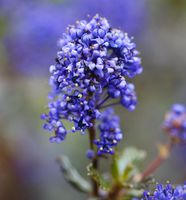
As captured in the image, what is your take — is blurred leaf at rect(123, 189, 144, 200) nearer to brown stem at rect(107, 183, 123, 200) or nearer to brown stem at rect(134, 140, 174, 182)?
brown stem at rect(107, 183, 123, 200)

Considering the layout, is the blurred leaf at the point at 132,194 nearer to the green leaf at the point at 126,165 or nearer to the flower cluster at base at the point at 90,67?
the green leaf at the point at 126,165

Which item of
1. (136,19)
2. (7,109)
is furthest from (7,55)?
(136,19)

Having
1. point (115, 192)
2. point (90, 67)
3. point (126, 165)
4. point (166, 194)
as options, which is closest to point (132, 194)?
point (115, 192)

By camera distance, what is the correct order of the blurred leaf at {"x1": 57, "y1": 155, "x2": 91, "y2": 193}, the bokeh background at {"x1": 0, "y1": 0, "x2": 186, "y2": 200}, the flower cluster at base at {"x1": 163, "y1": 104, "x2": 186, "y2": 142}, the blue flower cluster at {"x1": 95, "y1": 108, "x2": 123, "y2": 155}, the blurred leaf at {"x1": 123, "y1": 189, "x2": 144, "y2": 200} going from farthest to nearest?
the bokeh background at {"x1": 0, "y1": 0, "x2": 186, "y2": 200}
the flower cluster at base at {"x1": 163, "y1": 104, "x2": 186, "y2": 142}
the blurred leaf at {"x1": 57, "y1": 155, "x2": 91, "y2": 193}
the blurred leaf at {"x1": 123, "y1": 189, "x2": 144, "y2": 200}
the blue flower cluster at {"x1": 95, "y1": 108, "x2": 123, "y2": 155}

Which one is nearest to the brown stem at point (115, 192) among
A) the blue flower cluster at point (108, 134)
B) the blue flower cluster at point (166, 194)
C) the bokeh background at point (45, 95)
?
the blue flower cluster at point (108, 134)

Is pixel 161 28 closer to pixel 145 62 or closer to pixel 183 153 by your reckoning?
pixel 145 62

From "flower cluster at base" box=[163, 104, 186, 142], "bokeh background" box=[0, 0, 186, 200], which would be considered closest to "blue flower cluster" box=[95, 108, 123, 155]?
"flower cluster at base" box=[163, 104, 186, 142]
